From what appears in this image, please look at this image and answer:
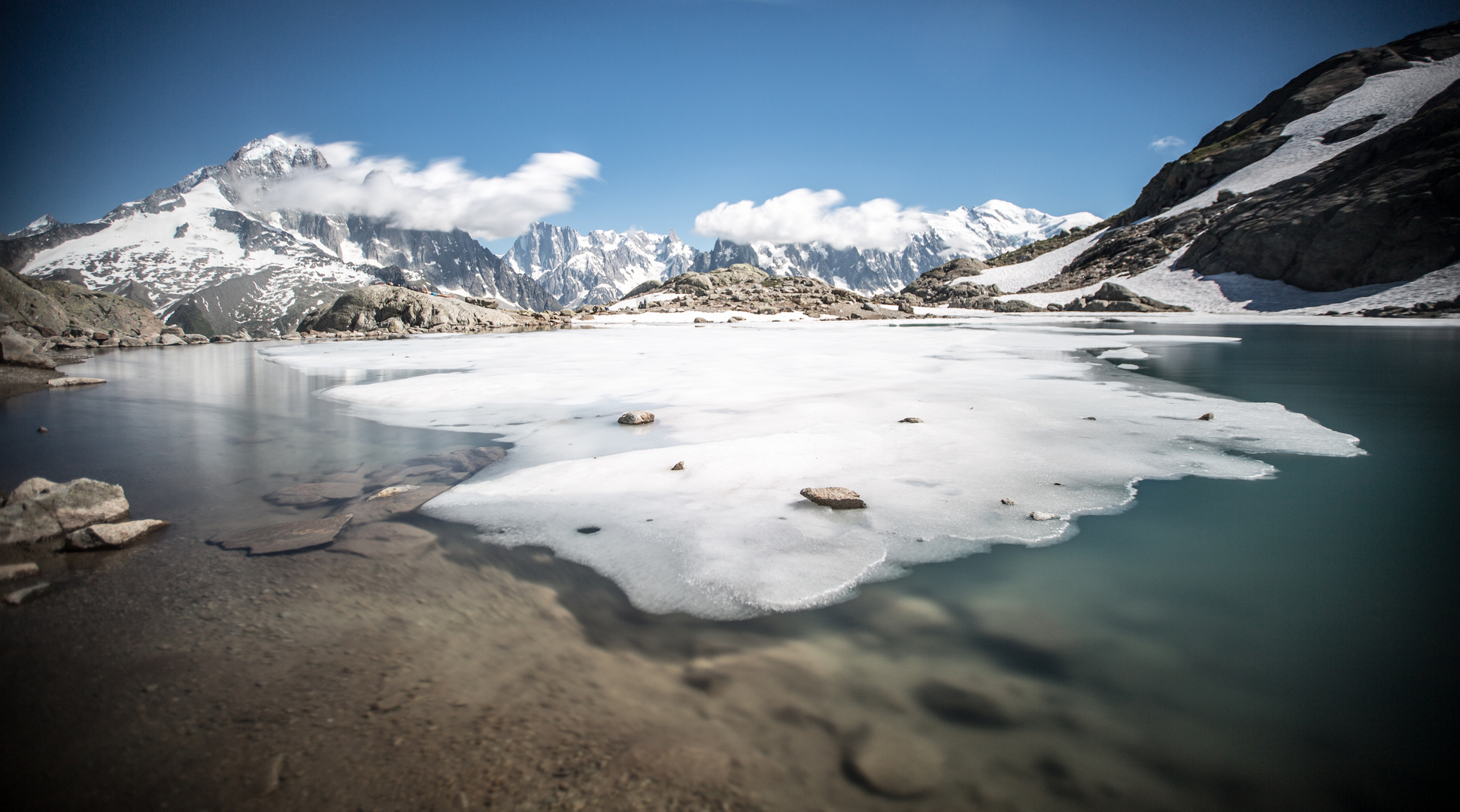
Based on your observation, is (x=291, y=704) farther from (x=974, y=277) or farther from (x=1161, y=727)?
(x=974, y=277)

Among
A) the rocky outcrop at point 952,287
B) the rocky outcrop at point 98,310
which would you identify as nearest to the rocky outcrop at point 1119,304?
the rocky outcrop at point 952,287

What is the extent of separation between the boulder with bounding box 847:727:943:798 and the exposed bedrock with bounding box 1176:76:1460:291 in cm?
5442

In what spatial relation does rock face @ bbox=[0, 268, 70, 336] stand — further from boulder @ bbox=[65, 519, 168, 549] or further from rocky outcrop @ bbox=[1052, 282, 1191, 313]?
rocky outcrop @ bbox=[1052, 282, 1191, 313]

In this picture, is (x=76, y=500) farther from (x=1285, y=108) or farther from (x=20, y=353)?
(x=1285, y=108)

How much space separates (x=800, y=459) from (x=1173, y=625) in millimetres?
3224

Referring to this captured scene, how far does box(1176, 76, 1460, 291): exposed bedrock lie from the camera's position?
34.5 m

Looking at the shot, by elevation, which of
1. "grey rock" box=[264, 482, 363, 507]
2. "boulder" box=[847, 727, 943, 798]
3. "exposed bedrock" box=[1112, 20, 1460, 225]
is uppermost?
"exposed bedrock" box=[1112, 20, 1460, 225]

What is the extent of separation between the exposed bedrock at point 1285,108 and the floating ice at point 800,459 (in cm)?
7440

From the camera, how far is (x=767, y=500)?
457 cm

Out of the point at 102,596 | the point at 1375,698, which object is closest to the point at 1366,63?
the point at 1375,698

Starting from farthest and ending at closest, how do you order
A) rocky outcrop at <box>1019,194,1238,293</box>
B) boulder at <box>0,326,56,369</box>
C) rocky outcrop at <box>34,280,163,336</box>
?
rocky outcrop at <box>1019,194,1238,293</box> → rocky outcrop at <box>34,280,163,336</box> → boulder at <box>0,326,56,369</box>

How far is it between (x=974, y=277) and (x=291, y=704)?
82412 mm

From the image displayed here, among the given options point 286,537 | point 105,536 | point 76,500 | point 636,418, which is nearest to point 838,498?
point 636,418

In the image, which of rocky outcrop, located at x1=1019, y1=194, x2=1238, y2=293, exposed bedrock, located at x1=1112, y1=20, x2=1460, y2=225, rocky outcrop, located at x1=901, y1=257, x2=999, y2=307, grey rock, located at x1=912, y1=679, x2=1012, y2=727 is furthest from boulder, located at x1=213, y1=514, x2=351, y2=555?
exposed bedrock, located at x1=1112, y1=20, x2=1460, y2=225
